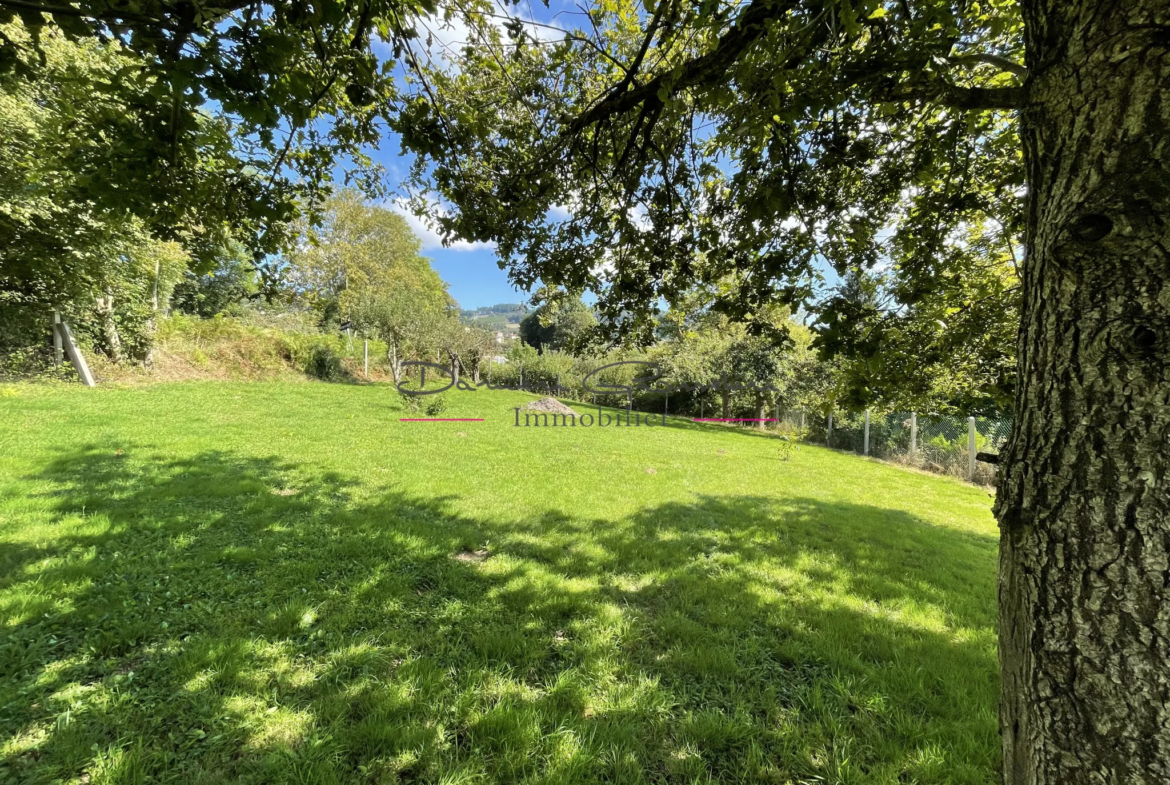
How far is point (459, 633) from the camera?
275cm

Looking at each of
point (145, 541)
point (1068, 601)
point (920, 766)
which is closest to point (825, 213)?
point (1068, 601)

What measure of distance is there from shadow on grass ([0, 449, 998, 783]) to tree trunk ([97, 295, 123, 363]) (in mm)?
12151

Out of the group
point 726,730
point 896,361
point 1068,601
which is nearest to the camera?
point 1068,601

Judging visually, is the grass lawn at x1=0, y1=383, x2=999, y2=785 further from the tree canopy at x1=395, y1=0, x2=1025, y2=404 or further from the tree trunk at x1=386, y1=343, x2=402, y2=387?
the tree trunk at x1=386, y1=343, x2=402, y2=387

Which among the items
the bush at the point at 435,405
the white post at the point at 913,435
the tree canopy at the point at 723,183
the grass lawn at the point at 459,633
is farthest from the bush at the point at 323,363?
the white post at the point at 913,435

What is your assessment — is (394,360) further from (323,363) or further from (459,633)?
(459,633)

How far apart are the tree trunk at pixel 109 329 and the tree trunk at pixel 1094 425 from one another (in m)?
Result: 18.8

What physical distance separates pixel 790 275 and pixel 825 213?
53cm

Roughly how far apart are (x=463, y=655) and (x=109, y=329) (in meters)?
17.6

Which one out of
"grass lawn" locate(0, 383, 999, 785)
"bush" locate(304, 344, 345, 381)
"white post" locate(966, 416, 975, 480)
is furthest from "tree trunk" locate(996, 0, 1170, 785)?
"bush" locate(304, 344, 345, 381)

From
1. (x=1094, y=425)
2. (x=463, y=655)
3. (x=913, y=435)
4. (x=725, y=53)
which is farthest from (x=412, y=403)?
(x=913, y=435)

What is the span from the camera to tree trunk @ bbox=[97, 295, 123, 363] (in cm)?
1234

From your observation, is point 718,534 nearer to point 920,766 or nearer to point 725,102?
point 920,766

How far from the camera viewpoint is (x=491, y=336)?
102ft
